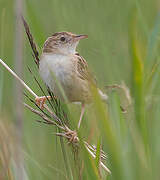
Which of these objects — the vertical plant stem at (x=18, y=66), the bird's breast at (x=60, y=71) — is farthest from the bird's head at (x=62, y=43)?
the vertical plant stem at (x=18, y=66)

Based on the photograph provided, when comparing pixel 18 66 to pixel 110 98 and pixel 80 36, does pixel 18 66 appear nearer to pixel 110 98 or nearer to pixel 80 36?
pixel 110 98

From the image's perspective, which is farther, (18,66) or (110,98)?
(110,98)

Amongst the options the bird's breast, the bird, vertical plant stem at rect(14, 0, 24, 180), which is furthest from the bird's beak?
vertical plant stem at rect(14, 0, 24, 180)

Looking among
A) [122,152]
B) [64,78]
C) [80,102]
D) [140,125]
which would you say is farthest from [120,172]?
[80,102]

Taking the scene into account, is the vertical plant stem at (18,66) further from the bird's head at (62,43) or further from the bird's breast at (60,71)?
the bird's head at (62,43)

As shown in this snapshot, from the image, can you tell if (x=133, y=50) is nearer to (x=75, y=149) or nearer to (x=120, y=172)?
(x=120, y=172)

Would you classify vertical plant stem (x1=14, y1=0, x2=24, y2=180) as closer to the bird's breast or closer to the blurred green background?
the blurred green background

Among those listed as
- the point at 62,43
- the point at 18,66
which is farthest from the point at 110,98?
the point at 62,43

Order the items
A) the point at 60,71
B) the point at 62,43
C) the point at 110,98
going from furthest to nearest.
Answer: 1. the point at 62,43
2. the point at 60,71
3. the point at 110,98
